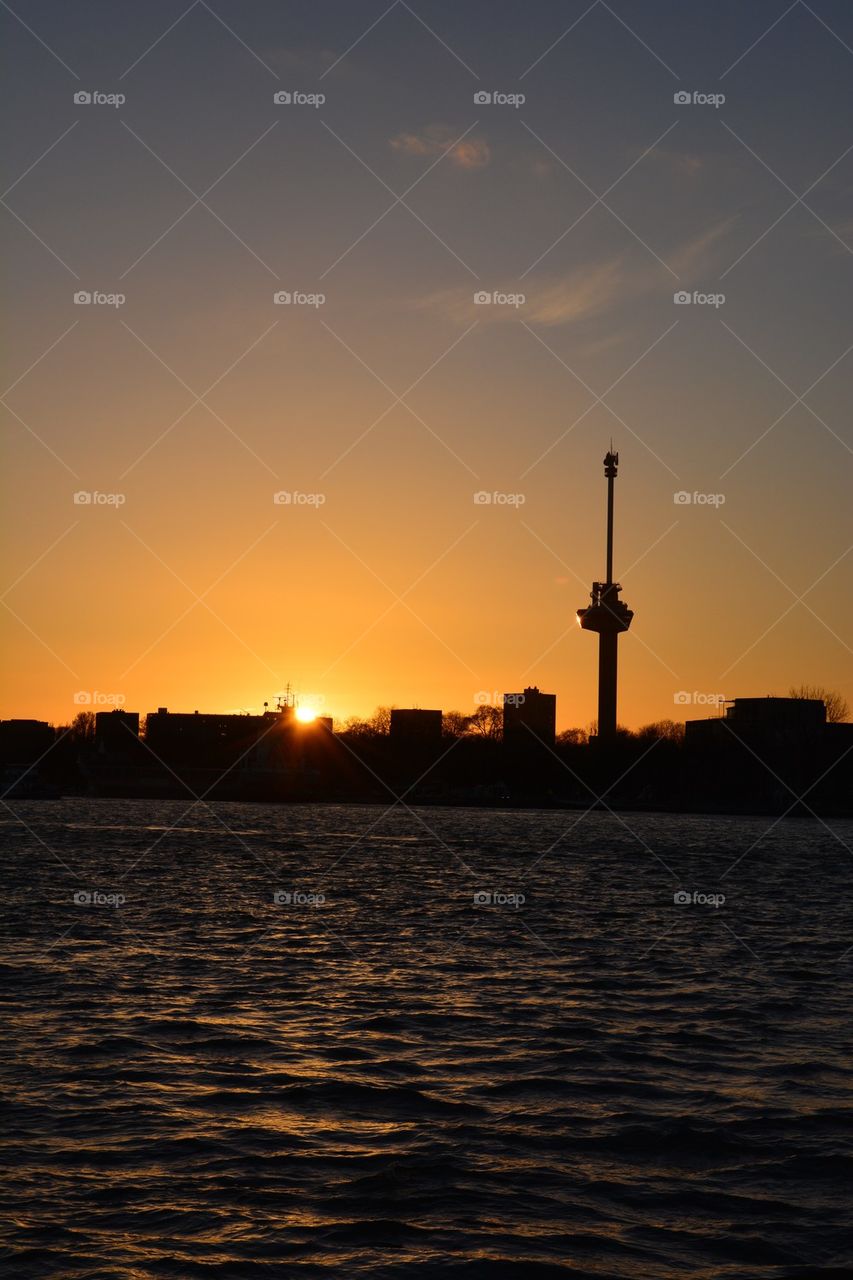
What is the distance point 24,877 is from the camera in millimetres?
54438

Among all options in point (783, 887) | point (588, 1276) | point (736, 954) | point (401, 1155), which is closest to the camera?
point (588, 1276)

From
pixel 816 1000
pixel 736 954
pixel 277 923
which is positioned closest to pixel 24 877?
pixel 277 923

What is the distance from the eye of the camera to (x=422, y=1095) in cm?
1773

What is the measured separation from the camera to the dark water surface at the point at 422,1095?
12352 millimetres

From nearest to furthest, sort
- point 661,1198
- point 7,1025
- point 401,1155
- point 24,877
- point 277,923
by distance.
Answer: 1. point 661,1198
2. point 401,1155
3. point 7,1025
4. point 277,923
5. point 24,877

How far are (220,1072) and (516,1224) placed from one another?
23.0ft

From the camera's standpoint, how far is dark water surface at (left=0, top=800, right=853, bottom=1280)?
1235 centimetres

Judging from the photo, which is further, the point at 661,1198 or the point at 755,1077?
the point at 755,1077

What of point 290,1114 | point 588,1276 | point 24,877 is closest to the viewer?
point 588,1276

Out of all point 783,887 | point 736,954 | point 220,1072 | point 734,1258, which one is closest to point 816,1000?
point 736,954

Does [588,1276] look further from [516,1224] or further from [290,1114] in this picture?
[290,1114]

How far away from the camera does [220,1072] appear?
1878 centimetres

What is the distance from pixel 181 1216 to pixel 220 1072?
610 cm

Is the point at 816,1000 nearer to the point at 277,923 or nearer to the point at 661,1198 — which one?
the point at 661,1198
